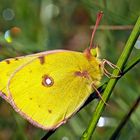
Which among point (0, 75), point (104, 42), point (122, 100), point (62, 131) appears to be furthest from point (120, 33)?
point (0, 75)

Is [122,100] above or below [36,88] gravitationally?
below

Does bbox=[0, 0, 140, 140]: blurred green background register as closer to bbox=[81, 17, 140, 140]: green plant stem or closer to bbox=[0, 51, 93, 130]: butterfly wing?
bbox=[0, 51, 93, 130]: butterfly wing

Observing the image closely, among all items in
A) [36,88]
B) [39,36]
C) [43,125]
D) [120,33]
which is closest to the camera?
[43,125]

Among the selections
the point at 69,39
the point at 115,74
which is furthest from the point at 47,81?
the point at 69,39

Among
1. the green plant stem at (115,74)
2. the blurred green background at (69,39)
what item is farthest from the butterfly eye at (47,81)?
the green plant stem at (115,74)

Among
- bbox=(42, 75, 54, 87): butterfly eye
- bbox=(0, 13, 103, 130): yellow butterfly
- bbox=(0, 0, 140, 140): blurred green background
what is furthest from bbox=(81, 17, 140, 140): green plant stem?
bbox=(0, 0, 140, 140): blurred green background

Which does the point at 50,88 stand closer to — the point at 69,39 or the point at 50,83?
Result: the point at 50,83

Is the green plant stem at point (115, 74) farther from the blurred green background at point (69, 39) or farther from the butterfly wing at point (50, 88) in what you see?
the blurred green background at point (69, 39)

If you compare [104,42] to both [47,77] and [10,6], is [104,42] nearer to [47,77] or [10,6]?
[10,6]
